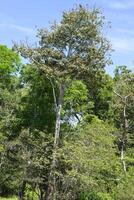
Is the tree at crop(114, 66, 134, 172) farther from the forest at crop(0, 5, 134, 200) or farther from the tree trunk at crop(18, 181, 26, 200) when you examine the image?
the tree trunk at crop(18, 181, 26, 200)

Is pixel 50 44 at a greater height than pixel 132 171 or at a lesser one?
greater

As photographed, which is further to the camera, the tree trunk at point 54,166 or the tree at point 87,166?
the tree trunk at point 54,166

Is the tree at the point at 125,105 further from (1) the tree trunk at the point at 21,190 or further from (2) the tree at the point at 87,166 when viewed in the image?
(1) the tree trunk at the point at 21,190

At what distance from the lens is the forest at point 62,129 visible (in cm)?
2606

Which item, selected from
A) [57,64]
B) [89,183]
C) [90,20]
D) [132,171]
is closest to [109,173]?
[132,171]

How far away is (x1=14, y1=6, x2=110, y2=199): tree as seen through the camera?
27.2 meters

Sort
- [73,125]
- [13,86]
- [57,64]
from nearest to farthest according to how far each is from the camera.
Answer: [57,64] < [73,125] < [13,86]

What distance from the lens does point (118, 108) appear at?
37.8 metres

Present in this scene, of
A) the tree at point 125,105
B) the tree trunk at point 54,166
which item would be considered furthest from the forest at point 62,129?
the tree at point 125,105

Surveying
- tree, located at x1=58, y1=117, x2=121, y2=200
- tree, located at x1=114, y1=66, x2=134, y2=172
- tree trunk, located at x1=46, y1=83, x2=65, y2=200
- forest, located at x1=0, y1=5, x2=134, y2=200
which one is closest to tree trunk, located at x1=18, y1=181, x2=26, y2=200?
forest, located at x1=0, y1=5, x2=134, y2=200

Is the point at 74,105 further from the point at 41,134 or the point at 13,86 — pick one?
the point at 13,86

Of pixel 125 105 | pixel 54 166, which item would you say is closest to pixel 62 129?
pixel 54 166

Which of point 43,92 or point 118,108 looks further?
point 118,108

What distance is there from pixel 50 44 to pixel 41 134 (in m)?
5.43
